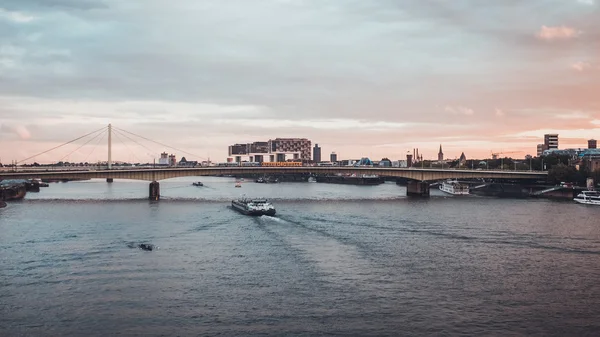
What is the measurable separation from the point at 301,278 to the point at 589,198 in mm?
82192

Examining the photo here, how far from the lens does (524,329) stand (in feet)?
96.4

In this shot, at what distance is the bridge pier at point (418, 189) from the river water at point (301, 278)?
180ft

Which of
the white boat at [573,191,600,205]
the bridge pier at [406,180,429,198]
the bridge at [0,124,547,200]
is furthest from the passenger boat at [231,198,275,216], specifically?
the white boat at [573,191,600,205]

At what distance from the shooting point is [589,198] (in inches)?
4065

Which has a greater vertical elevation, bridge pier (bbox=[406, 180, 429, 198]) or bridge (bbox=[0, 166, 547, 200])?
bridge (bbox=[0, 166, 547, 200])

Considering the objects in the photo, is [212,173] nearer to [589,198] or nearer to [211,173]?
[211,173]

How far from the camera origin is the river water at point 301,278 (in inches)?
1188

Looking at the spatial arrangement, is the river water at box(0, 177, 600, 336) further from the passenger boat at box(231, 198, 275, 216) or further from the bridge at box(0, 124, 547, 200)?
A: the bridge at box(0, 124, 547, 200)

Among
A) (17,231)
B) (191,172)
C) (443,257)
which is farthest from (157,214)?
(443,257)

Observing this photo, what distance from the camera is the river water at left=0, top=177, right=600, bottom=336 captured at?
30.2 meters

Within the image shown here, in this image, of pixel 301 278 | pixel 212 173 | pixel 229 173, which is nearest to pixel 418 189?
pixel 229 173

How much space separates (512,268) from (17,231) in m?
51.2

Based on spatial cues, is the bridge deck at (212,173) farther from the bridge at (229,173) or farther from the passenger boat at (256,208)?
the passenger boat at (256,208)

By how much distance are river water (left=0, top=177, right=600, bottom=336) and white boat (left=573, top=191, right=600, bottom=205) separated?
32219 millimetres
